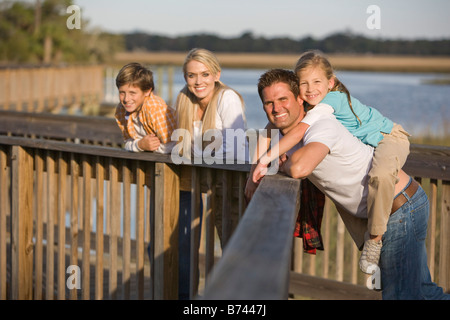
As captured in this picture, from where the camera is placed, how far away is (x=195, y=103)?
4.09 meters

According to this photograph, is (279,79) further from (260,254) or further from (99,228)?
(99,228)

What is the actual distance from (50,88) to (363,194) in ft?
66.6

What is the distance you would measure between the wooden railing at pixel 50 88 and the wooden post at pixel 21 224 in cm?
1412

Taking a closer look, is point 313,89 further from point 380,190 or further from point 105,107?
point 105,107

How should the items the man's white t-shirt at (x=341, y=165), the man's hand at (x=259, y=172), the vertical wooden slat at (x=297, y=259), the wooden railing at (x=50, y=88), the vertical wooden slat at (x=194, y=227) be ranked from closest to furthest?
the man's white t-shirt at (x=341, y=165) → the man's hand at (x=259, y=172) → the vertical wooden slat at (x=194, y=227) → the vertical wooden slat at (x=297, y=259) → the wooden railing at (x=50, y=88)

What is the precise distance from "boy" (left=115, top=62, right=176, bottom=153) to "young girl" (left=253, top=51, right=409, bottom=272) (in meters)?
1.09

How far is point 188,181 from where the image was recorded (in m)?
4.10

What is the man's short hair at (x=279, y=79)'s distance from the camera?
3223 mm

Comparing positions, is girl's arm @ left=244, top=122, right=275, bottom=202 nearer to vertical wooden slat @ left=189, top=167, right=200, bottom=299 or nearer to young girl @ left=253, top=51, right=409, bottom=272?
young girl @ left=253, top=51, right=409, bottom=272

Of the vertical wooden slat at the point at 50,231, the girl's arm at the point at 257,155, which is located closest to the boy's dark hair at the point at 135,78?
the vertical wooden slat at the point at 50,231

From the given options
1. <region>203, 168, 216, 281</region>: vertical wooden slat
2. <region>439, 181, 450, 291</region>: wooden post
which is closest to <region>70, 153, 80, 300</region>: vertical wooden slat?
<region>203, 168, 216, 281</region>: vertical wooden slat

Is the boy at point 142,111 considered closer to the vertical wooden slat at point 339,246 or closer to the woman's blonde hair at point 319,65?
the woman's blonde hair at point 319,65

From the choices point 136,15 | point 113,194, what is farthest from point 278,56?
point 113,194

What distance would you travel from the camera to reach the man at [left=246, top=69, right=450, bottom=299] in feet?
Result: 10.5
